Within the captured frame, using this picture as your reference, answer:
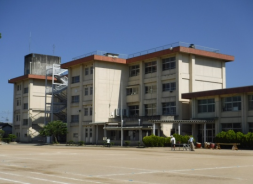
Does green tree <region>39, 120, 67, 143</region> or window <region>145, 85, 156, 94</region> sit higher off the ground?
window <region>145, 85, 156, 94</region>

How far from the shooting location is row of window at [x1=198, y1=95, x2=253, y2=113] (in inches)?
1965

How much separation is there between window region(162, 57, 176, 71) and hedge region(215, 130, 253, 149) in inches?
615

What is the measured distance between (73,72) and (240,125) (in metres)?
34.3

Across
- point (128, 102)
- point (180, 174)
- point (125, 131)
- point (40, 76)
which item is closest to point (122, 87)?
point (128, 102)

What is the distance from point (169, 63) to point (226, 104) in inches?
512

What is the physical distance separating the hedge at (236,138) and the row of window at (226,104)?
12.8 ft

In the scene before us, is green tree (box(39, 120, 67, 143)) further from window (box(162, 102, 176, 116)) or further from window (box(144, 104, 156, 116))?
Answer: window (box(162, 102, 176, 116))

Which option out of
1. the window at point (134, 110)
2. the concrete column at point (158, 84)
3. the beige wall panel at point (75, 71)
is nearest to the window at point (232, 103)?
the concrete column at point (158, 84)

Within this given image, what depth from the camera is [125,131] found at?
62031mm

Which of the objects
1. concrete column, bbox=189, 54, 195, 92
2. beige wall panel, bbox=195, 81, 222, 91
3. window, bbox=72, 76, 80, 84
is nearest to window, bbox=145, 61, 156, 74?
concrete column, bbox=189, 54, 195, 92

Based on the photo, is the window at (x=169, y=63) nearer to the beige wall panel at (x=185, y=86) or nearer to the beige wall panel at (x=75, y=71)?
the beige wall panel at (x=185, y=86)

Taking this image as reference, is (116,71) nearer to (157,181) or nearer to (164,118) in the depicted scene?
(164,118)

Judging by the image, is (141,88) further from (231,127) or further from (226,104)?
(231,127)

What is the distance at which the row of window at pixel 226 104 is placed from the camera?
164ft
